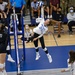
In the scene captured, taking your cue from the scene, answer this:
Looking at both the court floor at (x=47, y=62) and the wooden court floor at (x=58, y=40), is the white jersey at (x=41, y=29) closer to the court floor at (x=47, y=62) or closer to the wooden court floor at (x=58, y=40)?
the court floor at (x=47, y=62)

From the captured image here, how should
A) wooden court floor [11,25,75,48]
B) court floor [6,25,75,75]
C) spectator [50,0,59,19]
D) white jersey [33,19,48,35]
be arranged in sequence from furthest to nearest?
1. spectator [50,0,59,19]
2. wooden court floor [11,25,75,48]
3. white jersey [33,19,48,35]
4. court floor [6,25,75,75]

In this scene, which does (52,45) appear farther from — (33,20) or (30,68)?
(33,20)

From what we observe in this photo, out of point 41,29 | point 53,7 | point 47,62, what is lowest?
point 47,62

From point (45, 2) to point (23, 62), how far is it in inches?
324

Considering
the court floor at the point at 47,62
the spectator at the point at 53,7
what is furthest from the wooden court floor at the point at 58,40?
the spectator at the point at 53,7

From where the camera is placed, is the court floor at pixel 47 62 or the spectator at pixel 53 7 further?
the spectator at pixel 53 7

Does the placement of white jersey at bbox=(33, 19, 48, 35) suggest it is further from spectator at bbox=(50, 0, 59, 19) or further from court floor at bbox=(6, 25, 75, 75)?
spectator at bbox=(50, 0, 59, 19)

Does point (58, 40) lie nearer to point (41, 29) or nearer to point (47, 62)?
point (47, 62)

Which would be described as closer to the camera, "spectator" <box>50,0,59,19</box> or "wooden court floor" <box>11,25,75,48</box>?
"wooden court floor" <box>11,25,75,48</box>

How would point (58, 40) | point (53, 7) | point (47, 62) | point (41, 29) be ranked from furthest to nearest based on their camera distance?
1. point (53, 7)
2. point (58, 40)
3. point (47, 62)
4. point (41, 29)

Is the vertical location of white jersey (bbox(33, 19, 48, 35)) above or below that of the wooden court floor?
above

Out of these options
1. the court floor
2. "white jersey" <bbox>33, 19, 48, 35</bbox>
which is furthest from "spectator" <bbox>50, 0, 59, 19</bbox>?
"white jersey" <bbox>33, 19, 48, 35</bbox>

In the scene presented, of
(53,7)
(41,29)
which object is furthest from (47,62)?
(53,7)

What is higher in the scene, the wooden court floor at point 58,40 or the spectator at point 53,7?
the spectator at point 53,7
